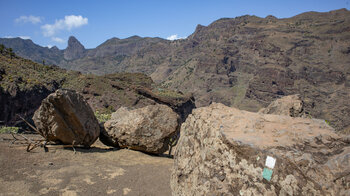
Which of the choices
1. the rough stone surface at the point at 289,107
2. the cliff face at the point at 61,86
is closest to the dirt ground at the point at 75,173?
the rough stone surface at the point at 289,107

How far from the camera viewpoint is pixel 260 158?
3.08m

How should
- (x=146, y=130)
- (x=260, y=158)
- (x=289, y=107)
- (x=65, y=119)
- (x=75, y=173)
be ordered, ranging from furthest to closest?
1. (x=289, y=107)
2. (x=146, y=130)
3. (x=65, y=119)
4. (x=75, y=173)
5. (x=260, y=158)

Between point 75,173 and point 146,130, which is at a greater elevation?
point 146,130

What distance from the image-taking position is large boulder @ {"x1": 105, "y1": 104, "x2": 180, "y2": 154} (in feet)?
32.9

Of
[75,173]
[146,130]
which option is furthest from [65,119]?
[146,130]

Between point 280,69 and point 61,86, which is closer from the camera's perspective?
point 61,86

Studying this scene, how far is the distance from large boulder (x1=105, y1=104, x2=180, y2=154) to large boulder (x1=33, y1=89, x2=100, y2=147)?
1347 mm

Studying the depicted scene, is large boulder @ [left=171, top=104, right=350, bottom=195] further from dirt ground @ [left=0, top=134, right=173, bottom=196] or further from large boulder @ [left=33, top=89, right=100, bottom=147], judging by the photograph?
large boulder @ [left=33, top=89, right=100, bottom=147]

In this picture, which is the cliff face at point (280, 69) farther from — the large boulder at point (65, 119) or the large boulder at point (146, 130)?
the large boulder at point (65, 119)

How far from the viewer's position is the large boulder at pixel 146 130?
10016 mm

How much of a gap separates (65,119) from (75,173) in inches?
114

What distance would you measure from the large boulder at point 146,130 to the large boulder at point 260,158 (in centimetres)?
544

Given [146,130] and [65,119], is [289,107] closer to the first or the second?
[146,130]

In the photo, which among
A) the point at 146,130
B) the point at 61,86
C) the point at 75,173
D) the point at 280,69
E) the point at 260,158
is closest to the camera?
the point at 260,158
